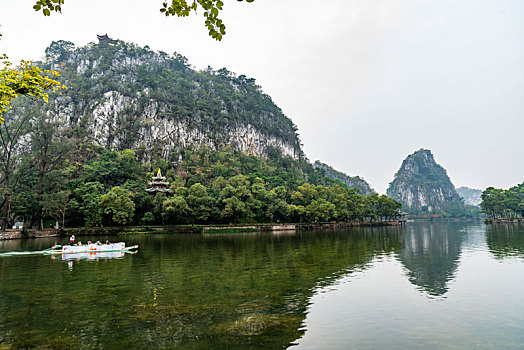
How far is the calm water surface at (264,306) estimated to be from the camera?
24.0 ft

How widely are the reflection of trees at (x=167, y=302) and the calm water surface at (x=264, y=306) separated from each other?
0.15ft

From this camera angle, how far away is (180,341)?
7.06m

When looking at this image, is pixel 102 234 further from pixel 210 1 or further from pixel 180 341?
pixel 210 1

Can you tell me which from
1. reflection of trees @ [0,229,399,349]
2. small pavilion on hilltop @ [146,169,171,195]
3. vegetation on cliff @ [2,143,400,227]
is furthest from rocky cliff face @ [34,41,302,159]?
reflection of trees @ [0,229,399,349]

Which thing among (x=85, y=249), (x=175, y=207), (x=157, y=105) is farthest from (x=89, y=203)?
(x=157, y=105)

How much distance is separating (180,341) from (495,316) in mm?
9029

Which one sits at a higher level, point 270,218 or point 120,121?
point 120,121

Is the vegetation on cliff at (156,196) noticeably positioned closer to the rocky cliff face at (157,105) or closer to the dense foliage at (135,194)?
the dense foliage at (135,194)

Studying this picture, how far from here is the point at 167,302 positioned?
34.0 ft

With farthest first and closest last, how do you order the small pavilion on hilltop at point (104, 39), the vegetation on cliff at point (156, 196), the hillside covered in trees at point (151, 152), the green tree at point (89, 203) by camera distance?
1. the small pavilion on hilltop at point (104, 39)
2. the green tree at point (89, 203)
3. the hillside covered in trees at point (151, 152)
4. the vegetation on cliff at point (156, 196)

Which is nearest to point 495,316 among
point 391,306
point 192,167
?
point 391,306

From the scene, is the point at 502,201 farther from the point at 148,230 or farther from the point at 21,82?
the point at 21,82

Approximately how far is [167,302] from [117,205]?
46.2 metres

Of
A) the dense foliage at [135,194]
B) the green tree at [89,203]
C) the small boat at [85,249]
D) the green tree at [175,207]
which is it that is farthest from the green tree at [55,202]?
the small boat at [85,249]
